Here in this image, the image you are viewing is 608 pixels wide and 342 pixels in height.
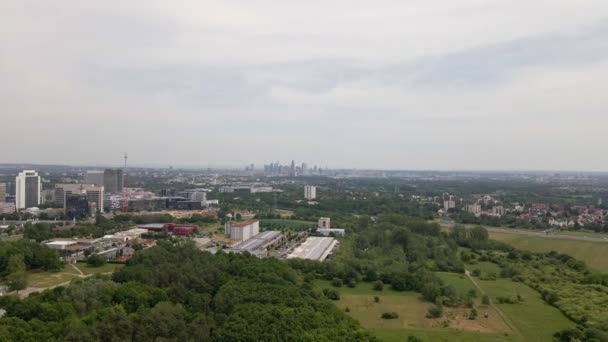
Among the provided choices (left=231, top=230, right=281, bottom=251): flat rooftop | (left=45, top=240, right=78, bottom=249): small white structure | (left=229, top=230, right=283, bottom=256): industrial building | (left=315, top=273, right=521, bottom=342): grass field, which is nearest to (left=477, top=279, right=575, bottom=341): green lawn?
(left=315, top=273, right=521, bottom=342): grass field

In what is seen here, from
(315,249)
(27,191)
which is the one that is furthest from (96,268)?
(27,191)

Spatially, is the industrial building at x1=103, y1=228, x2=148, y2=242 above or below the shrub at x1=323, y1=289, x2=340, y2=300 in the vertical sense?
above

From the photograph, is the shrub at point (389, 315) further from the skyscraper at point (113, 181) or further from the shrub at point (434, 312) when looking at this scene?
the skyscraper at point (113, 181)

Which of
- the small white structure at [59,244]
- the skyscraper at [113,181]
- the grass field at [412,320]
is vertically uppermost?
the skyscraper at [113,181]

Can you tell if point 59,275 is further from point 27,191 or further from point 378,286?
point 27,191

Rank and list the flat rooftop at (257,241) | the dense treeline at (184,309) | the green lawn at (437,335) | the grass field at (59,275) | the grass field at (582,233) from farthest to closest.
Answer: the grass field at (582,233) → the flat rooftop at (257,241) → the grass field at (59,275) → the green lawn at (437,335) → the dense treeline at (184,309)

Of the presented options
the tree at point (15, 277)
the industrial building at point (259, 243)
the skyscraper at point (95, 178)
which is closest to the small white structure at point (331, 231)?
the industrial building at point (259, 243)

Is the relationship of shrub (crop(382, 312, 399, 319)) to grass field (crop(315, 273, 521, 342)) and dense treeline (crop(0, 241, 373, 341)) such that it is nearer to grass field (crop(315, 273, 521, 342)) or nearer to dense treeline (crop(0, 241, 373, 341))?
grass field (crop(315, 273, 521, 342))
